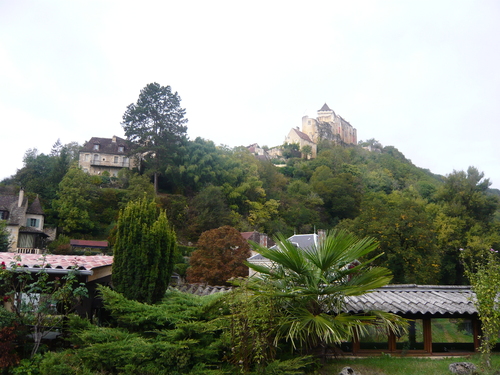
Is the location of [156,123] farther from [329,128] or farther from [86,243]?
[329,128]

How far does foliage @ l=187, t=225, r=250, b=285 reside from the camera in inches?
993

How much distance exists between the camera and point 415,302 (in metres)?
12.4

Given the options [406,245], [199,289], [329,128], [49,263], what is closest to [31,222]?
[199,289]

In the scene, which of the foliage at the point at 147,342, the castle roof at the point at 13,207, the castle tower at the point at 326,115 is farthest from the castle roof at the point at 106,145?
the castle tower at the point at 326,115

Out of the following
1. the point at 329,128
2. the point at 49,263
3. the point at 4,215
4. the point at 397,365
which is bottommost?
the point at 397,365

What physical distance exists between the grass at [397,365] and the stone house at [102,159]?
4515cm

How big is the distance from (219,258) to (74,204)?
20.2 m

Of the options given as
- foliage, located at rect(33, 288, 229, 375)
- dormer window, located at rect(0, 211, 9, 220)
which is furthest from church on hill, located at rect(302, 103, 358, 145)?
foliage, located at rect(33, 288, 229, 375)

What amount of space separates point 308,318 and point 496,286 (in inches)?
184

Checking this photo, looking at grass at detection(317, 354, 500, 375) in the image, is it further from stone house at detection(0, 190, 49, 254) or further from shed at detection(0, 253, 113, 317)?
stone house at detection(0, 190, 49, 254)

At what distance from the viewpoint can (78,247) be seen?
35.8 m

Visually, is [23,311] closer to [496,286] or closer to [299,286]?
[299,286]

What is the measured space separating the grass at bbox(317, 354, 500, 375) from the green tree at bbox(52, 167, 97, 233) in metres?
32.4

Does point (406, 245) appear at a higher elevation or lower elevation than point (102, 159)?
lower
